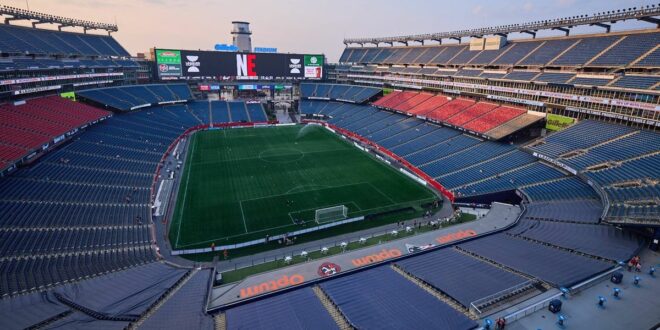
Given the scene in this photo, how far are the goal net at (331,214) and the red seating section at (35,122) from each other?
30538 mm

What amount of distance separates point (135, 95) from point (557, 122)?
82905 mm

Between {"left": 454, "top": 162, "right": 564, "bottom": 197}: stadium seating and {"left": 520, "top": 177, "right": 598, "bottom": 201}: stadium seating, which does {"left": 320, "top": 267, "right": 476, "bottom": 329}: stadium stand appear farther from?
{"left": 454, "top": 162, "right": 564, "bottom": 197}: stadium seating

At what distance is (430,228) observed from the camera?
33469 millimetres

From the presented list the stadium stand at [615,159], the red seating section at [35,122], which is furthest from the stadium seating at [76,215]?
the stadium stand at [615,159]

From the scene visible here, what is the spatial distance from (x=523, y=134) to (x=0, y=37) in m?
80.9

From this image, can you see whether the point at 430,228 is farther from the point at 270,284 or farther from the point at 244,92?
the point at 244,92

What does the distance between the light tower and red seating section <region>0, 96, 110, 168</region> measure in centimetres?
6066

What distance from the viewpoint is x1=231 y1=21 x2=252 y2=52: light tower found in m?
107

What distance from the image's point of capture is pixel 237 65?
86.1 m

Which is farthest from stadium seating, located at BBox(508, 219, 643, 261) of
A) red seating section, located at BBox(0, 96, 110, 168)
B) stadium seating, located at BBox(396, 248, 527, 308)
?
red seating section, located at BBox(0, 96, 110, 168)

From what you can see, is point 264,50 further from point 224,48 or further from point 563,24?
point 563,24

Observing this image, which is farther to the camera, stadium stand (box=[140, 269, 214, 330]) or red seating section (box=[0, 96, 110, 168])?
red seating section (box=[0, 96, 110, 168])

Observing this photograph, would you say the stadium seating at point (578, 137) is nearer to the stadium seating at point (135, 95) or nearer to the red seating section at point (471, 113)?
the red seating section at point (471, 113)

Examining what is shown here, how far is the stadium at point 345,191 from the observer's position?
16688mm
